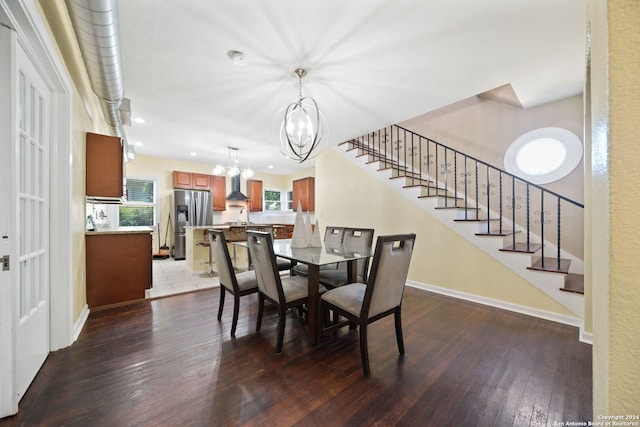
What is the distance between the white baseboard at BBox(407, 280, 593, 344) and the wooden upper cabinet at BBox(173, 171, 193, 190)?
19.2ft

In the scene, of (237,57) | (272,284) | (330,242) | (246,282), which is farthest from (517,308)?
(237,57)

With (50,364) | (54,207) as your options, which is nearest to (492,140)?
(54,207)

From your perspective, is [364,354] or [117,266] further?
[117,266]

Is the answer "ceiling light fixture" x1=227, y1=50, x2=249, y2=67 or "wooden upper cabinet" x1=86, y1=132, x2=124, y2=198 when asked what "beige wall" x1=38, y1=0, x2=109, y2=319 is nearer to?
"wooden upper cabinet" x1=86, y1=132, x2=124, y2=198

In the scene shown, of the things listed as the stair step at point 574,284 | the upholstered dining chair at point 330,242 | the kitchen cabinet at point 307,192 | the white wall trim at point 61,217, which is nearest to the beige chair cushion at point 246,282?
the upholstered dining chair at point 330,242

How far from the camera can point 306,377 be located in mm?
1626

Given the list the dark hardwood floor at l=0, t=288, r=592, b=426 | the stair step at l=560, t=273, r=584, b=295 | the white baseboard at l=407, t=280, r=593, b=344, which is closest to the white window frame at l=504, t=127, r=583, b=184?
the stair step at l=560, t=273, r=584, b=295

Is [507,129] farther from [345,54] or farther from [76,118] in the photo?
[76,118]

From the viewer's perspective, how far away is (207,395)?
1.46m

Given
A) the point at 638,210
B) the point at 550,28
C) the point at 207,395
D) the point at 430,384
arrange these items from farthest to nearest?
1. the point at 550,28
2. the point at 430,384
3. the point at 207,395
4. the point at 638,210

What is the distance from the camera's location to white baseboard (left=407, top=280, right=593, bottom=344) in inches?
90.6

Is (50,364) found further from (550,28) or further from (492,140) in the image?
(492,140)

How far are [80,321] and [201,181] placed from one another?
15.7ft

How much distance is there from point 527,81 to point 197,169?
6.95 m
